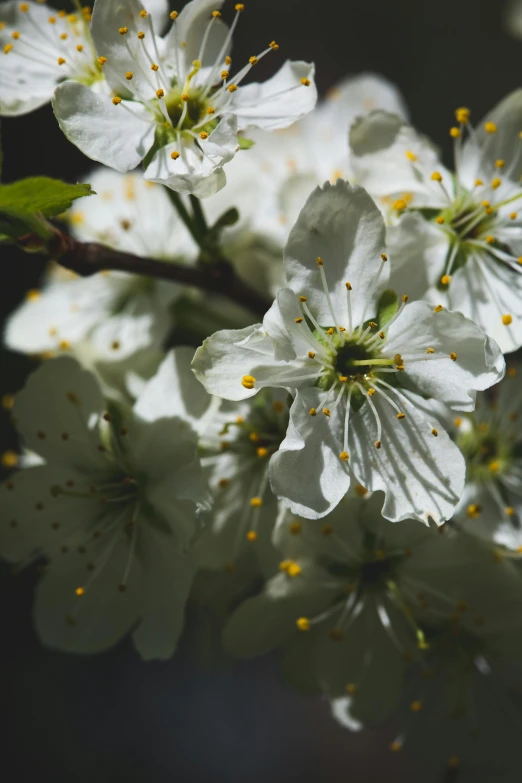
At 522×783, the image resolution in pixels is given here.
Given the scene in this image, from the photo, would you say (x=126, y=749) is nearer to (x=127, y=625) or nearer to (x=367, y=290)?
(x=127, y=625)

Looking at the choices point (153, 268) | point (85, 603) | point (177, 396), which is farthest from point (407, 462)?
point (85, 603)

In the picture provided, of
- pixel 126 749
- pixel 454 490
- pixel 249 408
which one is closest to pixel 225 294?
pixel 249 408

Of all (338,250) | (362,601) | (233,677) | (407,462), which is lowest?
(233,677)

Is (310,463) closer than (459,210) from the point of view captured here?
Yes

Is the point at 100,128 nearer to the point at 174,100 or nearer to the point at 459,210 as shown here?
the point at 174,100

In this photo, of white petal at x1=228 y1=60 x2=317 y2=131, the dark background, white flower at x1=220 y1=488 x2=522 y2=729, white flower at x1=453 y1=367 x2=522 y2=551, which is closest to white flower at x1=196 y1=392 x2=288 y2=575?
white flower at x1=220 y1=488 x2=522 y2=729

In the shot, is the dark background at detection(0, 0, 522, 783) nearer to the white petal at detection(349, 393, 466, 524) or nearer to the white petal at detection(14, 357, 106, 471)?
the white petal at detection(14, 357, 106, 471)
